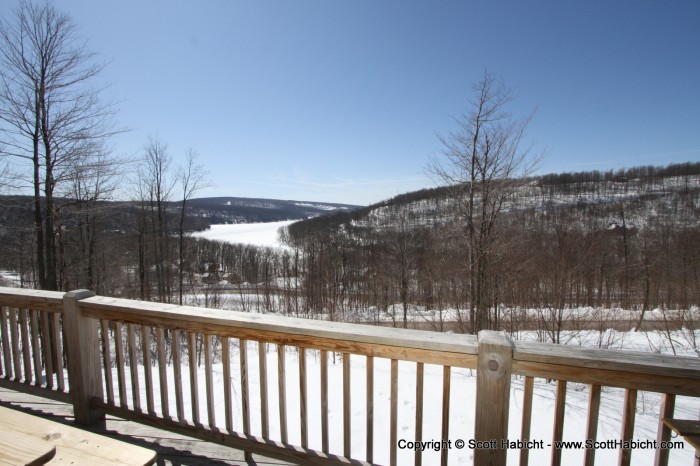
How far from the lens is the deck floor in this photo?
2.23 meters

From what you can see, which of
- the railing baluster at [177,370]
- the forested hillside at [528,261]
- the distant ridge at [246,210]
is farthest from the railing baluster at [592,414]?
the distant ridge at [246,210]

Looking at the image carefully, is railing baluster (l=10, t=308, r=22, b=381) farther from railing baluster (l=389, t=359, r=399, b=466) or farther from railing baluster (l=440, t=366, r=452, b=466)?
railing baluster (l=440, t=366, r=452, b=466)

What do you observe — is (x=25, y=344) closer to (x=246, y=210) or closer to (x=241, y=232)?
(x=241, y=232)

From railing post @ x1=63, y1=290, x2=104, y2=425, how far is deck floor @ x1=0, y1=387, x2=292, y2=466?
0.17 m

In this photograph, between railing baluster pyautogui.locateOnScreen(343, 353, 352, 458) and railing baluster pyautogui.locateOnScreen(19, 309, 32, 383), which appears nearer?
railing baluster pyautogui.locateOnScreen(343, 353, 352, 458)

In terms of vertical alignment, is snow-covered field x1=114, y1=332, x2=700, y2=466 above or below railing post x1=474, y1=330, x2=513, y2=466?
below

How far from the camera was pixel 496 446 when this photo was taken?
162 centimetres

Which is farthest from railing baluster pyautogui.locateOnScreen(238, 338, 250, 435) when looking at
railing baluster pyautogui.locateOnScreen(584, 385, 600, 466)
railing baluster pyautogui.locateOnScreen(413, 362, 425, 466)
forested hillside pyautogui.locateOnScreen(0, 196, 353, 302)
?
forested hillside pyautogui.locateOnScreen(0, 196, 353, 302)

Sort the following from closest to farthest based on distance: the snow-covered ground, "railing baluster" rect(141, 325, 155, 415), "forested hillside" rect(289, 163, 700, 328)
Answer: "railing baluster" rect(141, 325, 155, 415) → "forested hillside" rect(289, 163, 700, 328) → the snow-covered ground

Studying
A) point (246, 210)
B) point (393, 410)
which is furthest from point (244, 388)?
point (246, 210)

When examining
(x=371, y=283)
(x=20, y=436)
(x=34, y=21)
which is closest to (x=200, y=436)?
(x=20, y=436)

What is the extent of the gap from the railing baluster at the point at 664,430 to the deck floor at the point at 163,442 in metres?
2.07

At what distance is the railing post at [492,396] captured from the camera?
5.14ft

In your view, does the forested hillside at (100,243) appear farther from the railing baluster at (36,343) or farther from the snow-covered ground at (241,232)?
the snow-covered ground at (241,232)
